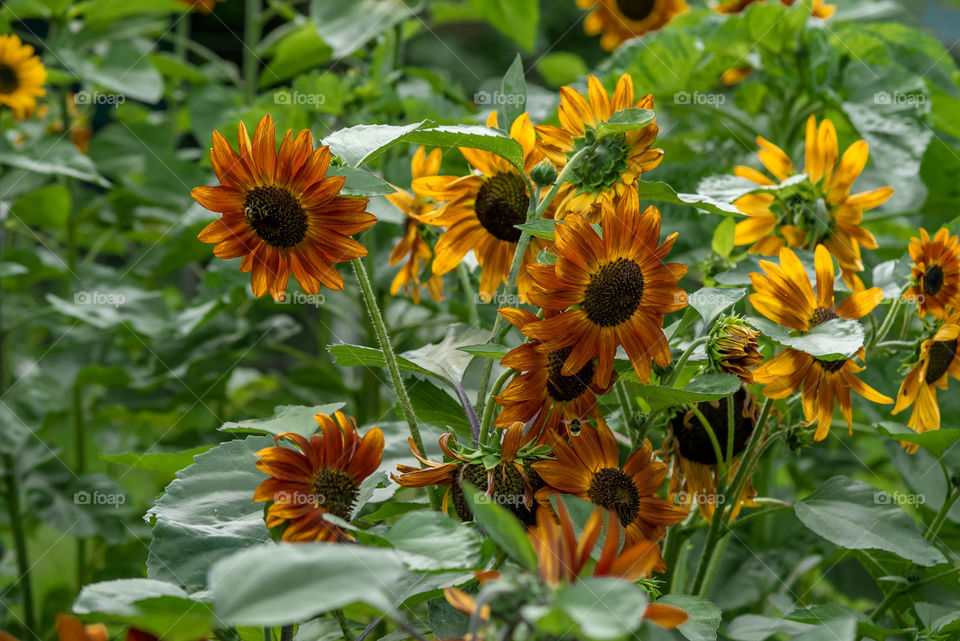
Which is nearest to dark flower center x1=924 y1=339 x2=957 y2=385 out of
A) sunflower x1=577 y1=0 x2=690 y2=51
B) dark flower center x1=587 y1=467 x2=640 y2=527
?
dark flower center x1=587 y1=467 x2=640 y2=527

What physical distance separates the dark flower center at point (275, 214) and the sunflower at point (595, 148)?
0.14 meters

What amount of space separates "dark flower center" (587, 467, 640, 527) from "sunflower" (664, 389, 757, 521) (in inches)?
3.0

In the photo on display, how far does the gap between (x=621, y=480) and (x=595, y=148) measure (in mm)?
175

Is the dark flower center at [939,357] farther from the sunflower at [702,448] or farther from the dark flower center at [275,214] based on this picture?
the dark flower center at [275,214]

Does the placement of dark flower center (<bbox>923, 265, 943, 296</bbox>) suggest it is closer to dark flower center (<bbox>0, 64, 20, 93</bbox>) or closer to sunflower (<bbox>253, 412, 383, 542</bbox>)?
sunflower (<bbox>253, 412, 383, 542</bbox>)

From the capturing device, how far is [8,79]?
0.98 m

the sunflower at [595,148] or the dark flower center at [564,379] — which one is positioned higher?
the sunflower at [595,148]

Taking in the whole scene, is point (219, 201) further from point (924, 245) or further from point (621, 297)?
point (924, 245)

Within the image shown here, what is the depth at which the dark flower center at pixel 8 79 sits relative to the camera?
972 millimetres

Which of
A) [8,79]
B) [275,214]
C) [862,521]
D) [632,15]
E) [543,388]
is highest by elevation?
[632,15]

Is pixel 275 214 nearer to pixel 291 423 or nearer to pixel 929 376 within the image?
pixel 291 423

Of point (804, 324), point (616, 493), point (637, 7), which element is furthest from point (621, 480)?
point (637, 7)

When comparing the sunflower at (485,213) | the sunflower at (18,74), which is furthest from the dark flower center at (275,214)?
the sunflower at (18,74)

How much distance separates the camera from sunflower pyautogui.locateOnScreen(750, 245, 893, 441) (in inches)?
18.0
